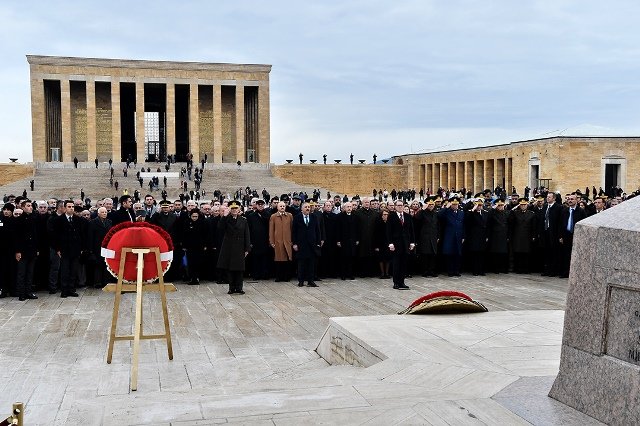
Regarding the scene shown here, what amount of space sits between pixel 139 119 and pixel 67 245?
142 feet

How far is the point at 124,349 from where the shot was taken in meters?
7.26

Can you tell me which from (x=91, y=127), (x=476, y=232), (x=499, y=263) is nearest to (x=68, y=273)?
(x=476, y=232)

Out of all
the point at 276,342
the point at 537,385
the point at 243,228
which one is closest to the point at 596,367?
the point at 537,385

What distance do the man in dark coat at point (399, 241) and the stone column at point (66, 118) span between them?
1758 inches

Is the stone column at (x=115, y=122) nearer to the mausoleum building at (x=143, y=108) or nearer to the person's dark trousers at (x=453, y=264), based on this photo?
the mausoleum building at (x=143, y=108)

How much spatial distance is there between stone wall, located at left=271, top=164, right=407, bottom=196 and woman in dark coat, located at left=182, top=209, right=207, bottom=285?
38.9 meters

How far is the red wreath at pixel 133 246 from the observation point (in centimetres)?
641

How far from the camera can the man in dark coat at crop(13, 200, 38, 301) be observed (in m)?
10.5

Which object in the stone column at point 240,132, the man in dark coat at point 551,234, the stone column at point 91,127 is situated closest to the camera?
the man in dark coat at point 551,234

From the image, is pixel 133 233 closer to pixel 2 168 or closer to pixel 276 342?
pixel 276 342

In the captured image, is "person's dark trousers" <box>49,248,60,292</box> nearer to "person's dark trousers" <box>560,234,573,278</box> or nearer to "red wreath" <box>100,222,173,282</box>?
"red wreath" <box>100,222,173,282</box>

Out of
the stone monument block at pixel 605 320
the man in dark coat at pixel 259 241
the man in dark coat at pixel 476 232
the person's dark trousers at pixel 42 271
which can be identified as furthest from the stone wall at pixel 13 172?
the stone monument block at pixel 605 320

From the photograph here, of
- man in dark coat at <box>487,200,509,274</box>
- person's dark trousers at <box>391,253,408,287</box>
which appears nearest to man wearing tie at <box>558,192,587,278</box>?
man in dark coat at <box>487,200,509,274</box>

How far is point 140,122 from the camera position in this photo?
5231 centimetres
